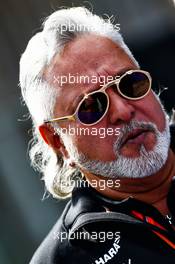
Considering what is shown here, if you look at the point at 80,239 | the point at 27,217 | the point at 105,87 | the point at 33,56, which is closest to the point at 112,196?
the point at 80,239

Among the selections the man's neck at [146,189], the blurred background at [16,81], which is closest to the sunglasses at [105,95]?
the man's neck at [146,189]

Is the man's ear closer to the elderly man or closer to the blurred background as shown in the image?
the elderly man

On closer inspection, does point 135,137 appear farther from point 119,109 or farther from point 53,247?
point 53,247

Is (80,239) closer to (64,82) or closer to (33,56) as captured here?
(64,82)

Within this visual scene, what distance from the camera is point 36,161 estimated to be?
8.25 ft

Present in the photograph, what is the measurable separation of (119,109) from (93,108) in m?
0.09

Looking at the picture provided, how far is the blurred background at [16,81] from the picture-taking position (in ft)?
12.7

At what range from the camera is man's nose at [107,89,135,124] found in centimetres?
177

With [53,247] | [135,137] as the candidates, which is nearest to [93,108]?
[135,137]

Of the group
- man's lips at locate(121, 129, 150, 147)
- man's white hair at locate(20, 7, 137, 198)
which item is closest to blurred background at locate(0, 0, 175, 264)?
man's white hair at locate(20, 7, 137, 198)

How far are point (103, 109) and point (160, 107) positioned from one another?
0.21m

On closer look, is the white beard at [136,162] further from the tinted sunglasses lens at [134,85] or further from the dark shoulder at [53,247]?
the dark shoulder at [53,247]

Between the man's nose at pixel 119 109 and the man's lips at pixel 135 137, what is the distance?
0.16 feet

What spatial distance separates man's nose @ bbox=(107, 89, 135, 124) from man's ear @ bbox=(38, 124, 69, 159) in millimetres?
280
